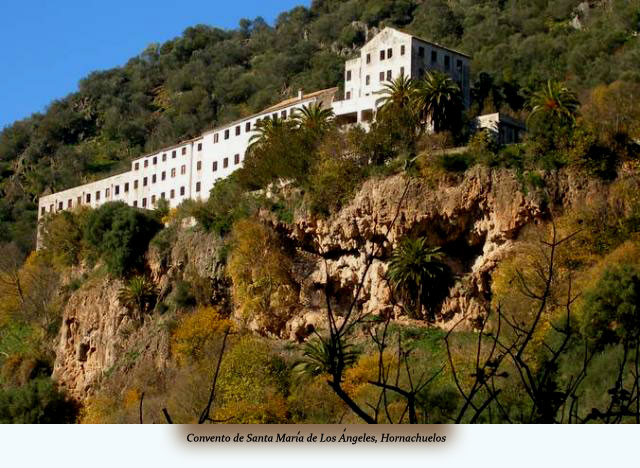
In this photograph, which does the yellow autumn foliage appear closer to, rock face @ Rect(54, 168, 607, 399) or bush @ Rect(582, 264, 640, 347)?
rock face @ Rect(54, 168, 607, 399)

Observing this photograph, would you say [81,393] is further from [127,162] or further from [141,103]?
[141,103]

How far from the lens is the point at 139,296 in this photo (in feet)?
188

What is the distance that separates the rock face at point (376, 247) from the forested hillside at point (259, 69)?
20834mm

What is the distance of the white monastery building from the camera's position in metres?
58.4

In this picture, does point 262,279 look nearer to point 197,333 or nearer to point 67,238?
point 197,333

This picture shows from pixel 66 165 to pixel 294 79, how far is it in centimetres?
2403

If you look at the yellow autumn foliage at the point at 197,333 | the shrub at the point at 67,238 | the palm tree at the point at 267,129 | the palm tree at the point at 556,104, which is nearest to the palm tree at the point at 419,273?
the palm tree at the point at 556,104

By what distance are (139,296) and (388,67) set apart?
17.9 meters

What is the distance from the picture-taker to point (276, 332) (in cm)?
5169

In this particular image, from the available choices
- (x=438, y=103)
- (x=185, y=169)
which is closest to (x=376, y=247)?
(x=438, y=103)

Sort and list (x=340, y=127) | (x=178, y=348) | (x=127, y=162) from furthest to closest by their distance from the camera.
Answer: (x=127, y=162)
(x=340, y=127)
(x=178, y=348)

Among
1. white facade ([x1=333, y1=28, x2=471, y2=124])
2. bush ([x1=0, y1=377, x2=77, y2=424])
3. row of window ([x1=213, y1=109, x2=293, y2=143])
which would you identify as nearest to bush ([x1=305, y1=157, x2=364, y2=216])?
white facade ([x1=333, y1=28, x2=471, y2=124])

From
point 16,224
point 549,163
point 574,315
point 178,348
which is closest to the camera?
point 574,315

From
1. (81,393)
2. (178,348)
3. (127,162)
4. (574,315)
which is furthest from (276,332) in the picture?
(127,162)
